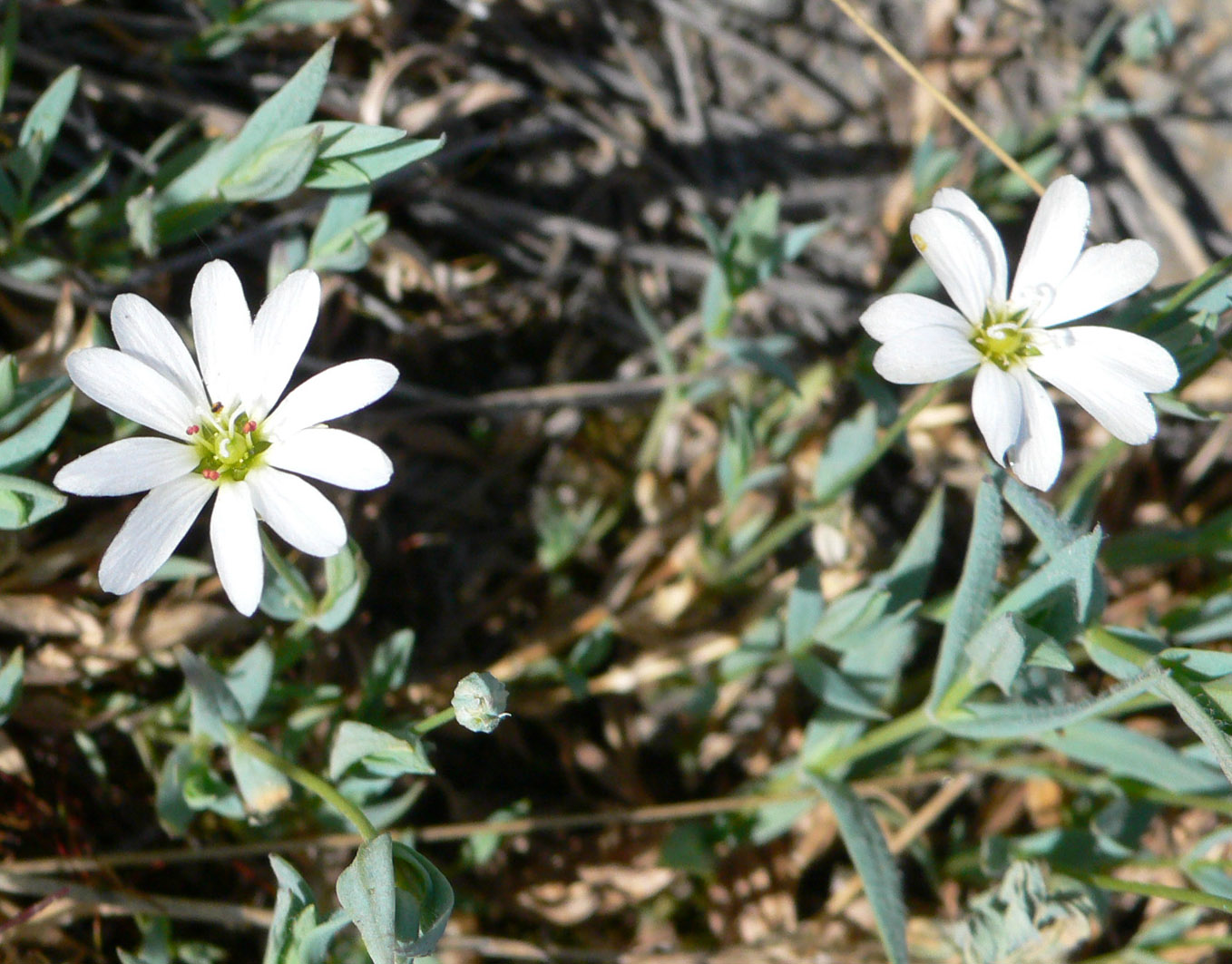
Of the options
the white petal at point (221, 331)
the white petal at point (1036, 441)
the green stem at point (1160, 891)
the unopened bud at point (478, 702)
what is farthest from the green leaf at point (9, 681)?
the green stem at point (1160, 891)

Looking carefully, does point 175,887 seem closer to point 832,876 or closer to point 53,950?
point 53,950

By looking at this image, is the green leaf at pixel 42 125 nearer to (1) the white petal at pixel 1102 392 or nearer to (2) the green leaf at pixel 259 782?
(2) the green leaf at pixel 259 782

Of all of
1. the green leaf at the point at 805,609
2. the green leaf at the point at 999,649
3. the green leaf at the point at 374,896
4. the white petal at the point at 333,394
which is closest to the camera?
the green leaf at the point at 374,896

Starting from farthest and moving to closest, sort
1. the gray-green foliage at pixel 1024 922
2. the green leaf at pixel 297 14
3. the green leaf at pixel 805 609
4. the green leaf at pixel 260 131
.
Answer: the green leaf at pixel 297 14 < the green leaf at pixel 805 609 < the gray-green foliage at pixel 1024 922 < the green leaf at pixel 260 131

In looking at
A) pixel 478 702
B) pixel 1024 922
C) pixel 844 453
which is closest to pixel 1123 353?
pixel 844 453

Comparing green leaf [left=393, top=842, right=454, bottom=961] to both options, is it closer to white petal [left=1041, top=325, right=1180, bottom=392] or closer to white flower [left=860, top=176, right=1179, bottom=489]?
white flower [left=860, top=176, right=1179, bottom=489]
